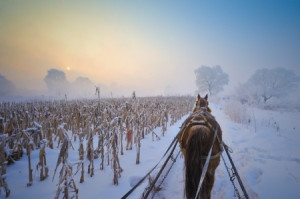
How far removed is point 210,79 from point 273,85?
2073cm

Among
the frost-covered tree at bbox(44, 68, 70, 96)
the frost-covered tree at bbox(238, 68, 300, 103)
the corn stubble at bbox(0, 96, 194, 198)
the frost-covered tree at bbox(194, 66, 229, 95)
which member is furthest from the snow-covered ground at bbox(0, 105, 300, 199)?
the frost-covered tree at bbox(44, 68, 70, 96)

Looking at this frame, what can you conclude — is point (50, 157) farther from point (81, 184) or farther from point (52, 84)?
point (52, 84)

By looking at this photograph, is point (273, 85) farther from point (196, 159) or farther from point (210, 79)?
point (196, 159)

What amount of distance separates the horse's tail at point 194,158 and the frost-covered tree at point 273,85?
36.5 m

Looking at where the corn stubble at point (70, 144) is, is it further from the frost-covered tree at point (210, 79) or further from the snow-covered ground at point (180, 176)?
the frost-covered tree at point (210, 79)

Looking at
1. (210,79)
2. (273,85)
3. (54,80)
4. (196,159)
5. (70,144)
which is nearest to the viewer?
(196,159)

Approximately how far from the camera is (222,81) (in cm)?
5381

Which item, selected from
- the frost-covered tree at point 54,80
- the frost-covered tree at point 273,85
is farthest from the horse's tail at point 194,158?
the frost-covered tree at point 54,80

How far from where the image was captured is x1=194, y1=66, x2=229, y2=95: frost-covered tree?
5191cm

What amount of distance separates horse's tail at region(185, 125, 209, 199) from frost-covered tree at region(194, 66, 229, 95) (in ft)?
179

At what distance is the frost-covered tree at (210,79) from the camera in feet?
170

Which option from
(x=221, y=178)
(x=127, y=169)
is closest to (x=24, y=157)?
(x=127, y=169)

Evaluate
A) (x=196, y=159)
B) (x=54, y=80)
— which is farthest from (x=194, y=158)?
(x=54, y=80)

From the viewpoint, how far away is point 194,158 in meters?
2.45
